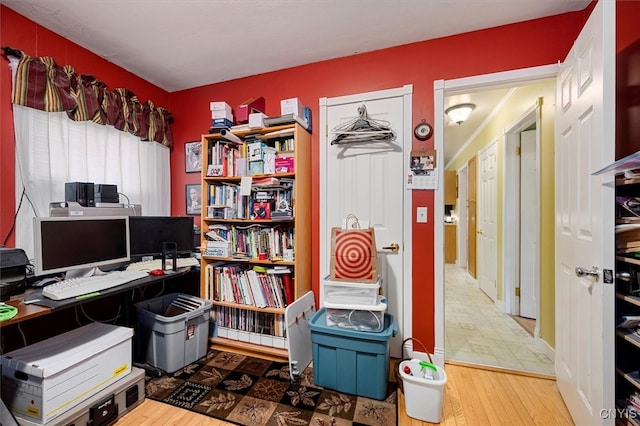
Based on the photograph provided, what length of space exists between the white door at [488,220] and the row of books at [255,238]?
2777mm

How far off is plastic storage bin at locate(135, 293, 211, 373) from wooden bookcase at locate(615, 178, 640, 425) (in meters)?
2.49

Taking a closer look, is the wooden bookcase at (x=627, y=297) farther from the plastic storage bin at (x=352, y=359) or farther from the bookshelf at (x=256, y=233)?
the bookshelf at (x=256, y=233)

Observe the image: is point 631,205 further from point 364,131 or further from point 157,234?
point 157,234

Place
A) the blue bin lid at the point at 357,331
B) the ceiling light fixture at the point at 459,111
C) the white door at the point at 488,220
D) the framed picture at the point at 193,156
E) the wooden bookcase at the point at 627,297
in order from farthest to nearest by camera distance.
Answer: the white door at the point at 488,220, the ceiling light fixture at the point at 459,111, the framed picture at the point at 193,156, the blue bin lid at the point at 357,331, the wooden bookcase at the point at 627,297

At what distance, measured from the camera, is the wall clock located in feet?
6.62

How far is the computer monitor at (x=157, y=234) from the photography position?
200 centimetres

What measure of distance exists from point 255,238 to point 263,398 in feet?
3.76

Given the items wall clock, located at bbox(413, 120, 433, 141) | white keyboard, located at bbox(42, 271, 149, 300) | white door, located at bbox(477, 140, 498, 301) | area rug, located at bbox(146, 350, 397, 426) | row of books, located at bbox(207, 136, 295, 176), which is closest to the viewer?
white keyboard, located at bbox(42, 271, 149, 300)

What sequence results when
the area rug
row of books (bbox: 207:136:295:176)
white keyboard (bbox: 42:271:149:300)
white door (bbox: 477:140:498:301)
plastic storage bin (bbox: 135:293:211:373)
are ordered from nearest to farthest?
white keyboard (bbox: 42:271:149:300) → the area rug → plastic storage bin (bbox: 135:293:211:373) → row of books (bbox: 207:136:295:176) → white door (bbox: 477:140:498:301)

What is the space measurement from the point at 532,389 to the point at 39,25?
4280 millimetres

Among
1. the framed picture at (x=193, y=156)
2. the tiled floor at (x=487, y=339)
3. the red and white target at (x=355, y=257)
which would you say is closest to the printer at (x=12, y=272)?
the framed picture at (x=193, y=156)

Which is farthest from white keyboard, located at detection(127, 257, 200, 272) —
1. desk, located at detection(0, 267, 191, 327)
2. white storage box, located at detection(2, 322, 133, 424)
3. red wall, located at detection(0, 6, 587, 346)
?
red wall, located at detection(0, 6, 587, 346)

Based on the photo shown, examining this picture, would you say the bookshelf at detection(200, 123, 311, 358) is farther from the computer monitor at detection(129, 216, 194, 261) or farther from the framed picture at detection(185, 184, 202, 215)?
the framed picture at detection(185, 184, 202, 215)

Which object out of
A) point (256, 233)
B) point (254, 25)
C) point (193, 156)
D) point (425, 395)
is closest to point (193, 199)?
point (193, 156)
